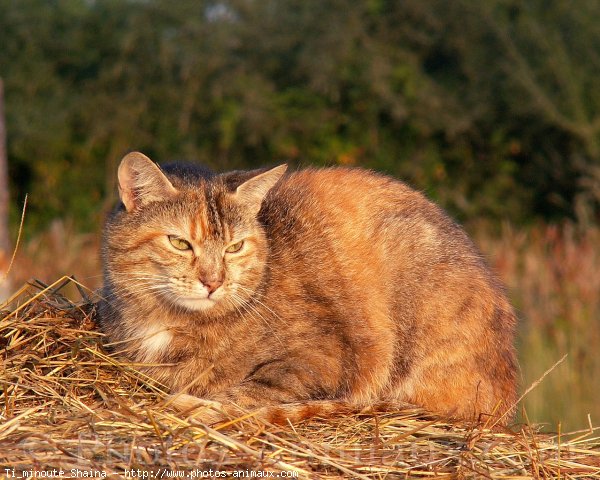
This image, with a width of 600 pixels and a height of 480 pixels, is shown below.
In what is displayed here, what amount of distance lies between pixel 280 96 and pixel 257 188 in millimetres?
9169

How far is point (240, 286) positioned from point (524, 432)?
140 centimetres

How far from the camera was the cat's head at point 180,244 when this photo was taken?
3930 millimetres

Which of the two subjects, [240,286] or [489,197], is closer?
[240,286]

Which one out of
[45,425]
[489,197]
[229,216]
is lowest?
[489,197]

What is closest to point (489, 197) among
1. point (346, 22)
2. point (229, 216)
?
point (346, 22)

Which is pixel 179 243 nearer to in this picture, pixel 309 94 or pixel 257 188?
pixel 257 188

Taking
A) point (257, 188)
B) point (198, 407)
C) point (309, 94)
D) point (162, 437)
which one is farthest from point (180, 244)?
point (309, 94)

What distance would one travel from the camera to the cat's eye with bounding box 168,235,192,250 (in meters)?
4.01

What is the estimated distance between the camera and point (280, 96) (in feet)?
43.3

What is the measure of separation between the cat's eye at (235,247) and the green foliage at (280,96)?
8.66m

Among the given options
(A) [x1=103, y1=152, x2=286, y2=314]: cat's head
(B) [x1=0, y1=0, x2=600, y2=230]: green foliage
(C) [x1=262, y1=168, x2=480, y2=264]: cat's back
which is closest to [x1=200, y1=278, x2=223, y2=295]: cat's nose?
(A) [x1=103, y1=152, x2=286, y2=314]: cat's head

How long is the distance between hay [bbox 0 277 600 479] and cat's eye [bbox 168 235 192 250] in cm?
58

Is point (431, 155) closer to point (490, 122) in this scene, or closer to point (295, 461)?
point (490, 122)

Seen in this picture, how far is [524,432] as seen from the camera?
11.8 ft
